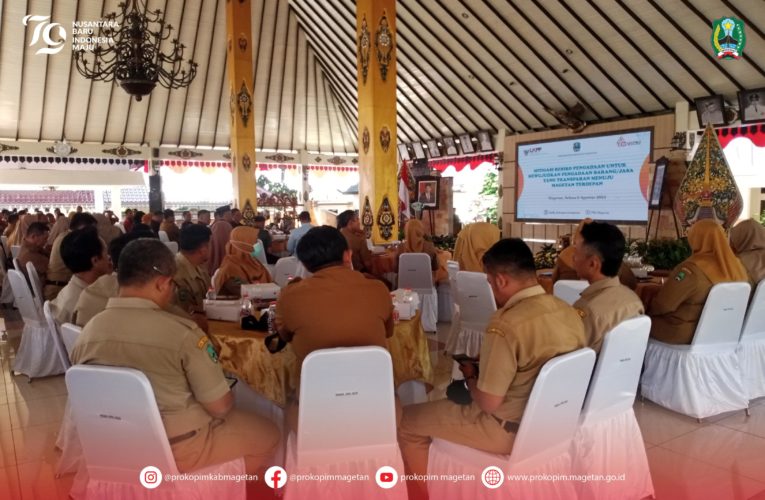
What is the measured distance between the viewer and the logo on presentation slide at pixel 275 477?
237 centimetres

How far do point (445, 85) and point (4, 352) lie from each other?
9824 mm

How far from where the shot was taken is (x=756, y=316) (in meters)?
3.40

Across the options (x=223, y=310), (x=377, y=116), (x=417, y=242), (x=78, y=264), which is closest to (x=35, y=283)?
(x=78, y=264)

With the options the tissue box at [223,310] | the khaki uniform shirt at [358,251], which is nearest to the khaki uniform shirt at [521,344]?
the tissue box at [223,310]

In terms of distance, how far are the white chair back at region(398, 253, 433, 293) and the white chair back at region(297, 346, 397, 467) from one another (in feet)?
11.1

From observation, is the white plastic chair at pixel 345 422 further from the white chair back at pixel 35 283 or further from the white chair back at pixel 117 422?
the white chair back at pixel 35 283

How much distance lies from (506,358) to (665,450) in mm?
1604

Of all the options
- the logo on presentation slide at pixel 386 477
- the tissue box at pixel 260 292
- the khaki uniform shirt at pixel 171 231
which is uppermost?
the khaki uniform shirt at pixel 171 231

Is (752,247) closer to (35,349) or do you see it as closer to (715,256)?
(715,256)

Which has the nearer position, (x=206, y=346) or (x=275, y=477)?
(x=206, y=346)

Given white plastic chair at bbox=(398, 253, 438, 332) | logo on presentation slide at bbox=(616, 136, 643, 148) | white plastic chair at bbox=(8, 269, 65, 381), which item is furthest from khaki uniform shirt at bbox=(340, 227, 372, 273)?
logo on presentation slide at bbox=(616, 136, 643, 148)

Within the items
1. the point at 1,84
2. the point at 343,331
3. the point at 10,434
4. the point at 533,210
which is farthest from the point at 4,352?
the point at 533,210

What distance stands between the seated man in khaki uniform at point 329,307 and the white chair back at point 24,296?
283 cm

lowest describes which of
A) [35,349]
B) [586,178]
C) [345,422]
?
[35,349]
